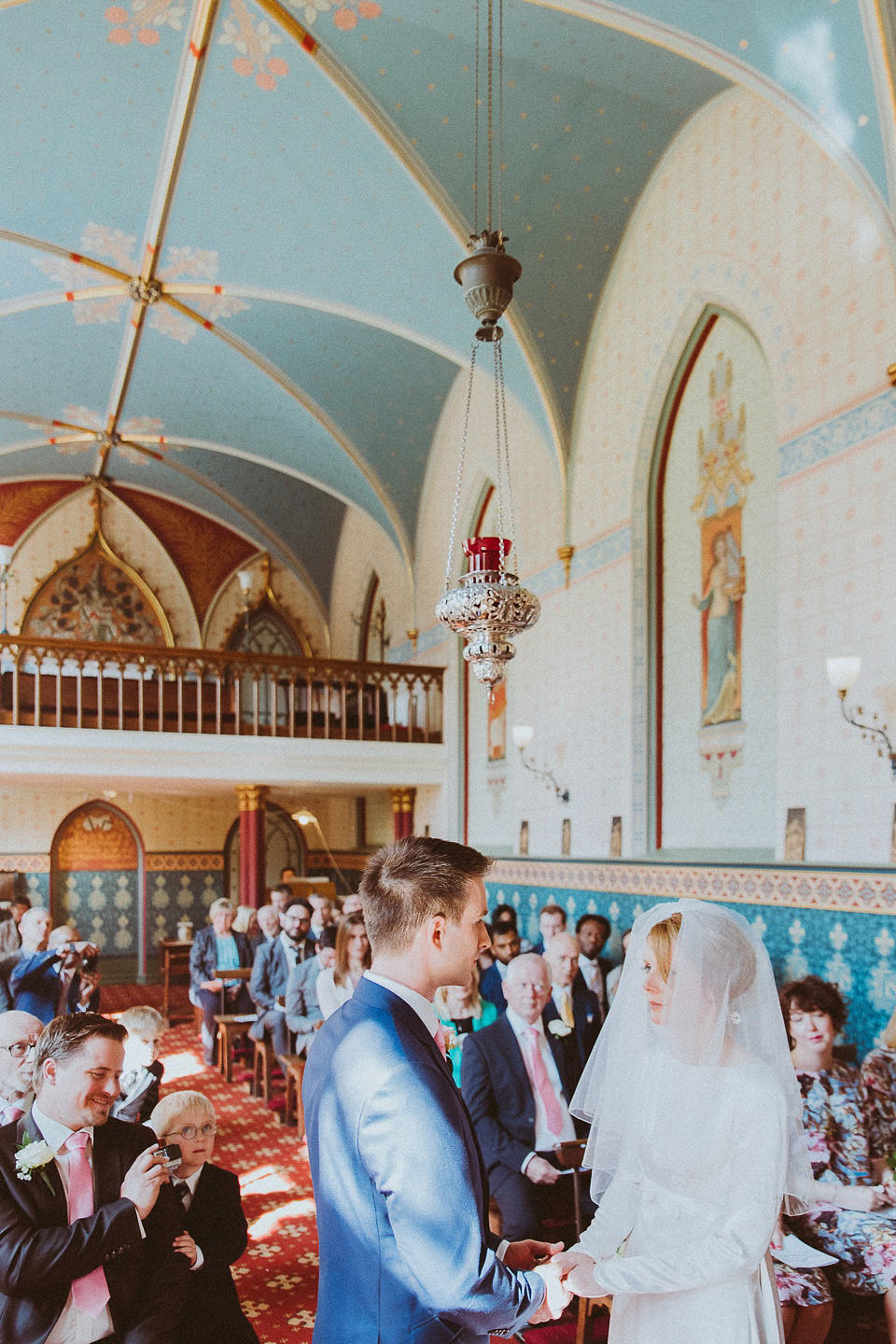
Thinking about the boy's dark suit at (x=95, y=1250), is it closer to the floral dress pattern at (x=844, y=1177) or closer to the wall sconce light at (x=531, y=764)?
the floral dress pattern at (x=844, y=1177)

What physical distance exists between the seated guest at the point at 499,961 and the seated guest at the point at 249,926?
3509 mm

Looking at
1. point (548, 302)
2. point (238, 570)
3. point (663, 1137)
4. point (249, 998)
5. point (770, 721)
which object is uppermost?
point (548, 302)

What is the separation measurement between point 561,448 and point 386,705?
5067 millimetres

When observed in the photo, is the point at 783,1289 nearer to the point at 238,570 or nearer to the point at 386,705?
the point at 386,705

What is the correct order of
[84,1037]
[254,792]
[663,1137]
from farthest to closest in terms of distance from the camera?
[254,792]
[84,1037]
[663,1137]

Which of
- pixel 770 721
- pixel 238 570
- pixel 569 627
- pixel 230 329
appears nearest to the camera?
pixel 770 721

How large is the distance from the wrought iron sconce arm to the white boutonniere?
14.2ft

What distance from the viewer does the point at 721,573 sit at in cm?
755

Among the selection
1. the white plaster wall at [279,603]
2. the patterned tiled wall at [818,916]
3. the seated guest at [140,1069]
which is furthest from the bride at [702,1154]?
the white plaster wall at [279,603]

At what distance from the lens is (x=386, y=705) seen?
1359 cm

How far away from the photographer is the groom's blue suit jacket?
1.79 m

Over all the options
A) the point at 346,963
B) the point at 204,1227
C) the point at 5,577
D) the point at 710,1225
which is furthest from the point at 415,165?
the point at 5,577

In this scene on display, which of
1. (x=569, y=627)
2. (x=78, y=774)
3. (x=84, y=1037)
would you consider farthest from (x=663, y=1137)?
(x=78, y=774)

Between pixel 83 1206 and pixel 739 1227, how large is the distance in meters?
1.56
